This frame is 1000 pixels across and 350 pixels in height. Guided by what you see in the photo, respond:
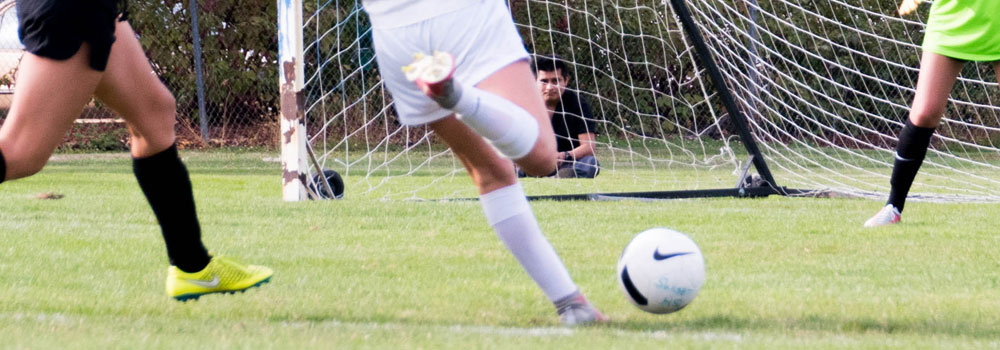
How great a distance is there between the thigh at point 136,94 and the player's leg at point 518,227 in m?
0.75

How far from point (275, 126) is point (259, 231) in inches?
351

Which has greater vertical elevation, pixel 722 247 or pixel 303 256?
pixel 303 256

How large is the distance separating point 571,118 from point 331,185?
8.05 feet

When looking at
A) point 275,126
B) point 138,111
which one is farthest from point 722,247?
point 275,126

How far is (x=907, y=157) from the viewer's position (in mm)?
5324

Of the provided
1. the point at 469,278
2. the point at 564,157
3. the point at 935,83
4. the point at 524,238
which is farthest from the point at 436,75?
the point at 564,157

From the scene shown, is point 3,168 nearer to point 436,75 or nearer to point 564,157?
point 436,75

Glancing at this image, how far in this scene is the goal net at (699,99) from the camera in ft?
27.6

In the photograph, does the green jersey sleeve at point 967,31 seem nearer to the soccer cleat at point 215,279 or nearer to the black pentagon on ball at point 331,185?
the soccer cleat at point 215,279

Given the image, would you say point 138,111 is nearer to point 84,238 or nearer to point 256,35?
point 84,238

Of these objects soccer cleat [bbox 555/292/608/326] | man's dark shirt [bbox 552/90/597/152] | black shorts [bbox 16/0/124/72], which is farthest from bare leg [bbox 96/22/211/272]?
man's dark shirt [bbox 552/90/597/152]

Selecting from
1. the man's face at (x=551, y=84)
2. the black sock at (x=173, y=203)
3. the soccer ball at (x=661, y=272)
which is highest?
the black sock at (x=173, y=203)

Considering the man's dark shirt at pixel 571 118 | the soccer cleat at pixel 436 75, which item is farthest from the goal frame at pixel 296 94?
the soccer cleat at pixel 436 75

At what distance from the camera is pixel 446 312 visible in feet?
10.0
